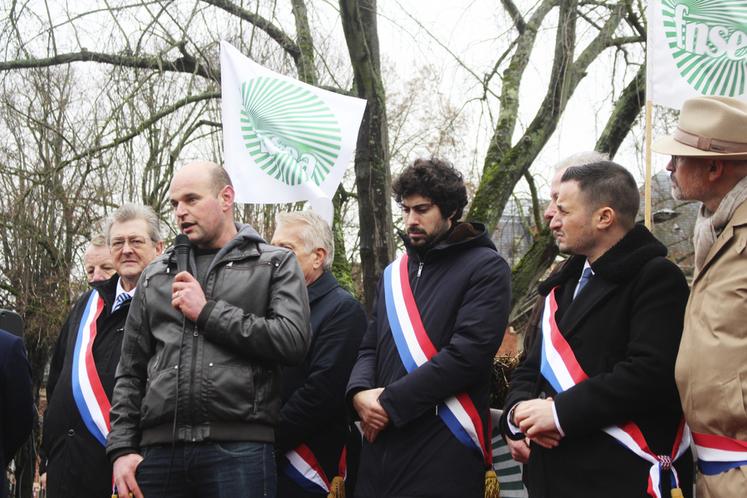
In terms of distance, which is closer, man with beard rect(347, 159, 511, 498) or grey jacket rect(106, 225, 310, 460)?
grey jacket rect(106, 225, 310, 460)

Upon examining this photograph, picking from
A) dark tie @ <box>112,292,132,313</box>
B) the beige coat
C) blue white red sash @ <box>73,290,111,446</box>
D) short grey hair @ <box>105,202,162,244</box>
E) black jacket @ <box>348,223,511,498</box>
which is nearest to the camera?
the beige coat

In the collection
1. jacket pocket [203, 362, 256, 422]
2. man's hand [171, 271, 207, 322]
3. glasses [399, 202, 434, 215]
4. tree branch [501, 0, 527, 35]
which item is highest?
tree branch [501, 0, 527, 35]

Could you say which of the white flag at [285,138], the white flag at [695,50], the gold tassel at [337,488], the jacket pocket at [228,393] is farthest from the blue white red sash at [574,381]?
the white flag at [285,138]

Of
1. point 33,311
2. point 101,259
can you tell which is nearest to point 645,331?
point 101,259

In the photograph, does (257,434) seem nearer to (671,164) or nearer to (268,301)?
(268,301)

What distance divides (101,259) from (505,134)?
5.49 meters

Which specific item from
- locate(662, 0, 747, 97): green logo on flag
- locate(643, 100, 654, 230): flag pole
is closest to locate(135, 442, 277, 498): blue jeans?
locate(643, 100, 654, 230): flag pole

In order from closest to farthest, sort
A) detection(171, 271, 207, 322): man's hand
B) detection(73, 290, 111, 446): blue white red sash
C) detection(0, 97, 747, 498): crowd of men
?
1. detection(0, 97, 747, 498): crowd of men
2. detection(171, 271, 207, 322): man's hand
3. detection(73, 290, 111, 446): blue white red sash

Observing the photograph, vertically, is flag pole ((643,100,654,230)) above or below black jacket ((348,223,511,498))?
above

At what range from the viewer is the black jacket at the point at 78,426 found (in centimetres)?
450

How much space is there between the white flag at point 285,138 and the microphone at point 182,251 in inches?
83.7

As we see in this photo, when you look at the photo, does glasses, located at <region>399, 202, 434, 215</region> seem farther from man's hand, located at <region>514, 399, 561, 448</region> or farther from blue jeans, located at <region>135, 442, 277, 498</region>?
blue jeans, located at <region>135, 442, 277, 498</region>

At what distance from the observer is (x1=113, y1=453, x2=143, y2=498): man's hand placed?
3791 mm

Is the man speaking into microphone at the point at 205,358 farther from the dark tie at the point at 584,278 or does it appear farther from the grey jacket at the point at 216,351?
the dark tie at the point at 584,278
